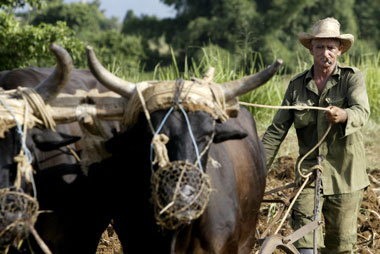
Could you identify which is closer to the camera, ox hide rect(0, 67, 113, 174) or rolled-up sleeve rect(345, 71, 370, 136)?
ox hide rect(0, 67, 113, 174)

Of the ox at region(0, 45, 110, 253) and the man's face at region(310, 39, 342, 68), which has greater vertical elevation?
the man's face at region(310, 39, 342, 68)

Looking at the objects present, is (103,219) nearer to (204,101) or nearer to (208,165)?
(208,165)

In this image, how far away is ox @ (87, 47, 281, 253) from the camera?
12.1ft

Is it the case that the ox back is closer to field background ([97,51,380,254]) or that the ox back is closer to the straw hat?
field background ([97,51,380,254])

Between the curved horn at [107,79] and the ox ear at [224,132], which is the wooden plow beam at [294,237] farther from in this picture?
the curved horn at [107,79]

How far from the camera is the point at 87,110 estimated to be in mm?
4035

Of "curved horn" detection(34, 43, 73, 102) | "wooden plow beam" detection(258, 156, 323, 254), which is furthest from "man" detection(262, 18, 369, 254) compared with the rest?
"curved horn" detection(34, 43, 73, 102)

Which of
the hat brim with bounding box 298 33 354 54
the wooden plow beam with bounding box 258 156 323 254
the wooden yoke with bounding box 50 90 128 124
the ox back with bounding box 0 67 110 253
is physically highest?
the hat brim with bounding box 298 33 354 54

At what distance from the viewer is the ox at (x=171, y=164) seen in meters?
3.69

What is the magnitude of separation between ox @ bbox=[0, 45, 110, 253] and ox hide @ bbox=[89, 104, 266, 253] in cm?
17

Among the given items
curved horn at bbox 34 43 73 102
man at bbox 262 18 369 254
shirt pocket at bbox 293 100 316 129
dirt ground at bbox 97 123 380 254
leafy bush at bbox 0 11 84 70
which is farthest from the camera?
leafy bush at bbox 0 11 84 70

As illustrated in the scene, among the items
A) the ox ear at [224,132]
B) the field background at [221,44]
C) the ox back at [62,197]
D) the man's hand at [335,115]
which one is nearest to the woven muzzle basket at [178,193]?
the ox ear at [224,132]

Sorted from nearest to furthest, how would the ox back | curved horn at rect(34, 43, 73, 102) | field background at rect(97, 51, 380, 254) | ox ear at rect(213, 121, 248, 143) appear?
curved horn at rect(34, 43, 73, 102) < ox ear at rect(213, 121, 248, 143) < the ox back < field background at rect(97, 51, 380, 254)

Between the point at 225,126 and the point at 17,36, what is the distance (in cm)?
858
